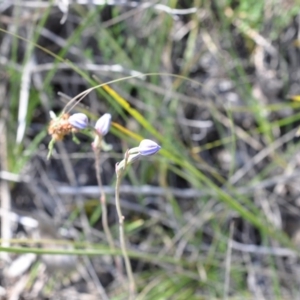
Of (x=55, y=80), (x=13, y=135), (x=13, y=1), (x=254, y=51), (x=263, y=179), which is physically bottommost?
(x=263, y=179)

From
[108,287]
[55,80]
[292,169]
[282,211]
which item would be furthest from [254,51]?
[108,287]

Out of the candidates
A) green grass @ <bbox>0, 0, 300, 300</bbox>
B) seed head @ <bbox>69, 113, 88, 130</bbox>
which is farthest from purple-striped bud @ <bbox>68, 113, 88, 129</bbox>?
green grass @ <bbox>0, 0, 300, 300</bbox>

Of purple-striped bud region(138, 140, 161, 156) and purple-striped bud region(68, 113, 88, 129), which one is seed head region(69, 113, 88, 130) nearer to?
purple-striped bud region(68, 113, 88, 129)

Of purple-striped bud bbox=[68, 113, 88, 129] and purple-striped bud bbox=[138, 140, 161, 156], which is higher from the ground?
purple-striped bud bbox=[68, 113, 88, 129]

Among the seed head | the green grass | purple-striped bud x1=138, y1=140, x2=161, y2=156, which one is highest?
the seed head

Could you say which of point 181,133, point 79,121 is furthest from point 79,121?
point 181,133

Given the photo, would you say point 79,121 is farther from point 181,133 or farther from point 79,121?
point 181,133

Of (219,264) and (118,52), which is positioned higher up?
(118,52)

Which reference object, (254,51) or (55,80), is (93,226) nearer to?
(55,80)

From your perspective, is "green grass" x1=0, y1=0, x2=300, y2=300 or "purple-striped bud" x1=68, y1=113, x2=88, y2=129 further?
"green grass" x1=0, y1=0, x2=300, y2=300
